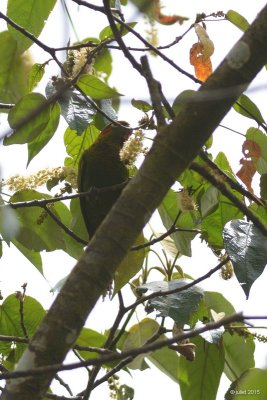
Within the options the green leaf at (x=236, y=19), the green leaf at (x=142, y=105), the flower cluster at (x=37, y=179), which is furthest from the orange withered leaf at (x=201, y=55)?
the flower cluster at (x=37, y=179)

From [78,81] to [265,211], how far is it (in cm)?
69

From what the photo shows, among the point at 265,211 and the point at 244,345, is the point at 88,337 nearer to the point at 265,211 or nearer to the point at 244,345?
the point at 244,345

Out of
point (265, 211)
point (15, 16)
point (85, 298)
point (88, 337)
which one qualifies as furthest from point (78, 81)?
point (85, 298)

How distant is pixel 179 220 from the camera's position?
2.24 metres

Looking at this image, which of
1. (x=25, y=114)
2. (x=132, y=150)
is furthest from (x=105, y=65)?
(x=132, y=150)

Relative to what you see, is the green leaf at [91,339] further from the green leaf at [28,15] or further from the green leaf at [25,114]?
the green leaf at [28,15]

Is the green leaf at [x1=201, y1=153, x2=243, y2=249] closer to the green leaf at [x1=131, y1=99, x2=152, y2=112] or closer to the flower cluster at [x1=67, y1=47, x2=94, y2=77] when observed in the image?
the green leaf at [x1=131, y1=99, x2=152, y2=112]

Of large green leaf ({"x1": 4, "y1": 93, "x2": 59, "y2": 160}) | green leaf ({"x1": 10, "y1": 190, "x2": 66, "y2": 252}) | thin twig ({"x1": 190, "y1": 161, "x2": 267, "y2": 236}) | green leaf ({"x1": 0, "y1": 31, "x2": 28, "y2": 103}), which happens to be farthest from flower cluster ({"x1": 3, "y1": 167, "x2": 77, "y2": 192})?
thin twig ({"x1": 190, "y1": 161, "x2": 267, "y2": 236})

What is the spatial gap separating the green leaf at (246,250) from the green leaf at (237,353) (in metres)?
0.53

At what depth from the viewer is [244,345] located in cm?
228

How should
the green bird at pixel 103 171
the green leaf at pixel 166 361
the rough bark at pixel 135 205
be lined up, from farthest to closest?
the green bird at pixel 103 171 → the green leaf at pixel 166 361 → the rough bark at pixel 135 205

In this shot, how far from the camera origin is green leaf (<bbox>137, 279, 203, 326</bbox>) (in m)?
1.85

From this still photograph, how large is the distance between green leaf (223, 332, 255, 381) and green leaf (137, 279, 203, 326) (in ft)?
1.36

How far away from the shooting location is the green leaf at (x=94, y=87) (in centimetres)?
215
